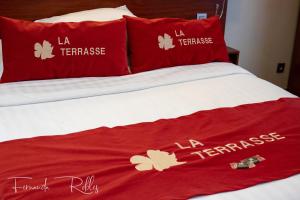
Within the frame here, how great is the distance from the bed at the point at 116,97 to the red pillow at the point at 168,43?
54 millimetres

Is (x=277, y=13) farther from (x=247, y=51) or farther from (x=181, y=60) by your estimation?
(x=181, y=60)

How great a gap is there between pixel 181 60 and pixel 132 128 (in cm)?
84

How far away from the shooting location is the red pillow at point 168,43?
2201mm

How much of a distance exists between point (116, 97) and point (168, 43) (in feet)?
1.80

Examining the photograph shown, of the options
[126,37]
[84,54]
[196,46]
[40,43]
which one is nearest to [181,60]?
[196,46]

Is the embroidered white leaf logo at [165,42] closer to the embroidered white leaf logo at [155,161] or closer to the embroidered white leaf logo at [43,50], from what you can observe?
the embroidered white leaf logo at [43,50]

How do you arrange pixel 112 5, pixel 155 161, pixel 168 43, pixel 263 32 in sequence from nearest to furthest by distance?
1. pixel 155 161
2. pixel 168 43
3. pixel 112 5
4. pixel 263 32

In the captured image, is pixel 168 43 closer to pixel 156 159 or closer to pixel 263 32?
pixel 156 159

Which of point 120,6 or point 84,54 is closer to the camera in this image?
point 84,54

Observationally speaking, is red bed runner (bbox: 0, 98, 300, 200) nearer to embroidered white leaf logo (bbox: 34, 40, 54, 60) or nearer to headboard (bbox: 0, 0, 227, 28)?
embroidered white leaf logo (bbox: 34, 40, 54, 60)

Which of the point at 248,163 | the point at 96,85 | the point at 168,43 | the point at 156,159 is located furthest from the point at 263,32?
the point at 156,159

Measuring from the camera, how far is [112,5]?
2498mm

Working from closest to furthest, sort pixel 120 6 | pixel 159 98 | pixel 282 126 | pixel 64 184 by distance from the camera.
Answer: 1. pixel 64 184
2. pixel 282 126
3. pixel 159 98
4. pixel 120 6

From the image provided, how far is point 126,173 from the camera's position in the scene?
122 cm
